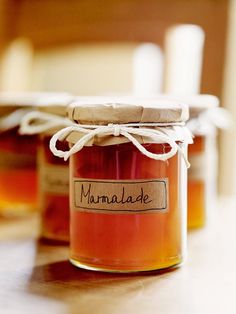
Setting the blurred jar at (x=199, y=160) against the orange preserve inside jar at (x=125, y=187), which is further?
the blurred jar at (x=199, y=160)

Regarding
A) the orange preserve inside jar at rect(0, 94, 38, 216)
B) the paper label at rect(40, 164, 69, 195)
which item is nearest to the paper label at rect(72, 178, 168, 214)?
the paper label at rect(40, 164, 69, 195)

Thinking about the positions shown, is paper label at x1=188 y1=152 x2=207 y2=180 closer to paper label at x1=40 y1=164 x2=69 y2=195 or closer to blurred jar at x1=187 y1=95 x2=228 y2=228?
blurred jar at x1=187 y1=95 x2=228 y2=228

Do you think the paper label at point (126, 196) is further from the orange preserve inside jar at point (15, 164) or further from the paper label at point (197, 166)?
the orange preserve inside jar at point (15, 164)

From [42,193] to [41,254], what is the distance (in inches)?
3.7

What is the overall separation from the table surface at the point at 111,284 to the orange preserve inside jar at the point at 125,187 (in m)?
0.03

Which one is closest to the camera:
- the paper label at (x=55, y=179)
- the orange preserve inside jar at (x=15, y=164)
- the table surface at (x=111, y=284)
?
the table surface at (x=111, y=284)

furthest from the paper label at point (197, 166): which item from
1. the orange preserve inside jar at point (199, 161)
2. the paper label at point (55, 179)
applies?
the paper label at point (55, 179)

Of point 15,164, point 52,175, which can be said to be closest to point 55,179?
point 52,175

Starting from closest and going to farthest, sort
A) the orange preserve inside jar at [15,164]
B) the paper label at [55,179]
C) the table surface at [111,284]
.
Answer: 1. the table surface at [111,284]
2. the paper label at [55,179]
3. the orange preserve inside jar at [15,164]

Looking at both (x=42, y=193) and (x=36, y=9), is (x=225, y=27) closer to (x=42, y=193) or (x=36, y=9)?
(x=36, y=9)

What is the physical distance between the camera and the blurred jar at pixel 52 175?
2.51 feet

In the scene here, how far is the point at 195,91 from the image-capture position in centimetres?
115

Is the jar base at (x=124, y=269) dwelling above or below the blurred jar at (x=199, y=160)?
below

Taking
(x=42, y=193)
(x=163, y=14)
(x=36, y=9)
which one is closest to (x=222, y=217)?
(x=42, y=193)
